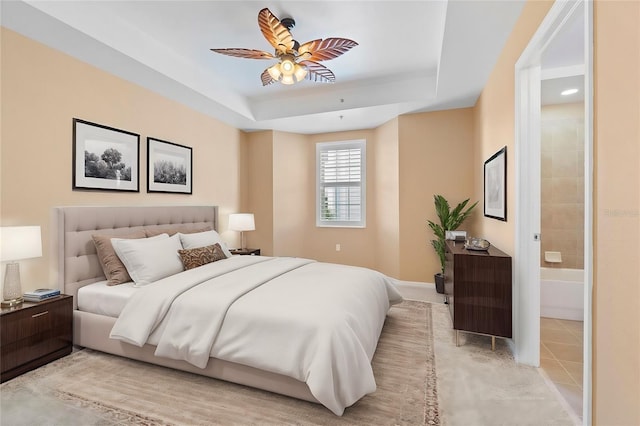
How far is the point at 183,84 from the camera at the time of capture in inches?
131

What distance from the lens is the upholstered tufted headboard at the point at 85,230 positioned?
2.55 meters

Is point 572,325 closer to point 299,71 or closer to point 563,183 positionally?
point 563,183

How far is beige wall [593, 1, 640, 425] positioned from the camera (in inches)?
39.8

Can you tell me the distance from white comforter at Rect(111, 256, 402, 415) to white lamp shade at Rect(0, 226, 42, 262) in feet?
2.55

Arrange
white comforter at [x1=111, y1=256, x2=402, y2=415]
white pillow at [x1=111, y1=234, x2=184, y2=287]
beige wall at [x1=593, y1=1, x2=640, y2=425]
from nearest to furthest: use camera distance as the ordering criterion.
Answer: beige wall at [x1=593, y1=1, x2=640, y2=425] → white comforter at [x1=111, y1=256, x2=402, y2=415] → white pillow at [x1=111, y1=234, x2=184, y2=287]

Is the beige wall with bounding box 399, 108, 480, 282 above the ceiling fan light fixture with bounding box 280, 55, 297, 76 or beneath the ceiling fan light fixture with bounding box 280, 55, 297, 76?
beneath

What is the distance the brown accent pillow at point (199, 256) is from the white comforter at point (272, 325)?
0.43 meters

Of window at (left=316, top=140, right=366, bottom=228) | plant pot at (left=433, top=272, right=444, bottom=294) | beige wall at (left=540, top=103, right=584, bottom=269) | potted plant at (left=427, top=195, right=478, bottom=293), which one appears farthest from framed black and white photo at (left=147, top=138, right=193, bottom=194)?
beige wall at (left=540, top=103, right=584, bottom=269)

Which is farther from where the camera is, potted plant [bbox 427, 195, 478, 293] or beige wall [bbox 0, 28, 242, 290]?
potted plant [bbox 427, 195, 478, 293]

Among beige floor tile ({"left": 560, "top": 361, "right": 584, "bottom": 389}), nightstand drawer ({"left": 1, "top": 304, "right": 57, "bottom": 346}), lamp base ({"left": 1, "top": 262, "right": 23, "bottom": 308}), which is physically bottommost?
beige floor tile ({"left": 560, "top": 361, "right": 584, "bottom": 389})

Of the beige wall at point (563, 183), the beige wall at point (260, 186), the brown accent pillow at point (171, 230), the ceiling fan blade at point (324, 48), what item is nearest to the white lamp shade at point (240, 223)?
the brown accent pillow at point (171, 230)

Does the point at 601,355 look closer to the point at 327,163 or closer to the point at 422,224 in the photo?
the point at 422,224

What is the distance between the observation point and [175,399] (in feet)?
6.17

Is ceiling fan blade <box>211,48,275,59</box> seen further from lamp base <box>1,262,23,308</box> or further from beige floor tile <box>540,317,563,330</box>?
beige floor tile <box>540,317,563,330</box>
